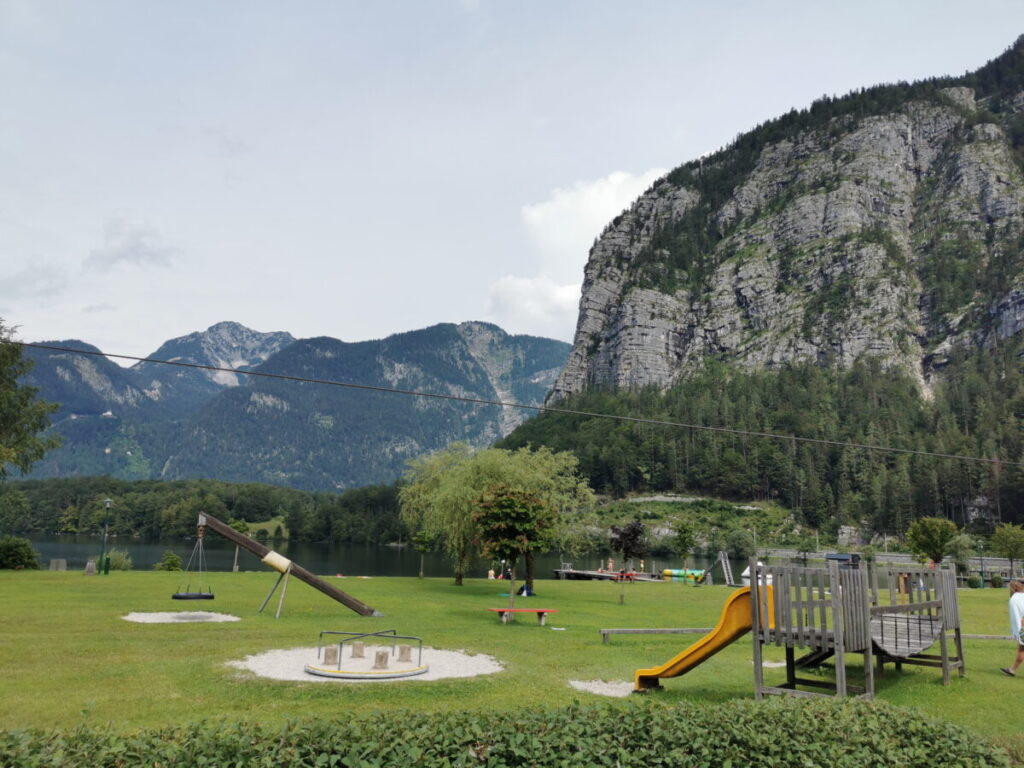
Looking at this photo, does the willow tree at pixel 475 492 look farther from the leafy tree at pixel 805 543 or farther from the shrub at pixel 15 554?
the leafy tree at pixel 805 543

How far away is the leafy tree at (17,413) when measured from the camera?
39844mm

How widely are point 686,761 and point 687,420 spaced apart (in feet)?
591

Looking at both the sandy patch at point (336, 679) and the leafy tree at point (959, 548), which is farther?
the leafy tree at point (959, 548)

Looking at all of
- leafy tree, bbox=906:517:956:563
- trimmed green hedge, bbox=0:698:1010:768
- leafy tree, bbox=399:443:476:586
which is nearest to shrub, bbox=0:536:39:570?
leafy tree, bbox=399:443:476:586

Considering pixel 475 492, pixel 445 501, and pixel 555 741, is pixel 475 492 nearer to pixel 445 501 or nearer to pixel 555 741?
pixel 445 501

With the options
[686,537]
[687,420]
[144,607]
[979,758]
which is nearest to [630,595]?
[144,607]

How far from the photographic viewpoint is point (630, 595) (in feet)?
133

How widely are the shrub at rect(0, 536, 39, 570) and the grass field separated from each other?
11.8 metres

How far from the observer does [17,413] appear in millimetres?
41156

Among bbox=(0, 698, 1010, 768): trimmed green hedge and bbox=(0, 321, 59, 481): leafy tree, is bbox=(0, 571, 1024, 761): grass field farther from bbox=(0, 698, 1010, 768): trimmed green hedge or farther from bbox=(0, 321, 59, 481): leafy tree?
bbox=(0, 321, 59, 481): leafy tree

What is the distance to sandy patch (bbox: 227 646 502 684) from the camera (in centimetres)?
1376

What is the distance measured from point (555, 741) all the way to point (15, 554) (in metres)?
46.2

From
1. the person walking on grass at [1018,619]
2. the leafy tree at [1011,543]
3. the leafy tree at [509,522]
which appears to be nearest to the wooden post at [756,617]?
the person walking on grass at [1018,619]

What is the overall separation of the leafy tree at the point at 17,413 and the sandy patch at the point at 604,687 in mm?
37281
